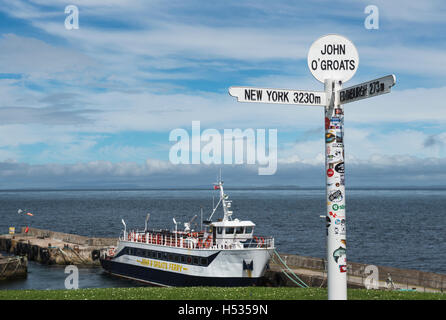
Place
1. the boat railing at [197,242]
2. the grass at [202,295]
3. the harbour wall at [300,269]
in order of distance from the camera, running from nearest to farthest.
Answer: the grass at [202,295] → the harbour wall at [300,269] → the boat railing at [197,242]

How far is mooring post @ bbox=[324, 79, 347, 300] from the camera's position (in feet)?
37.0

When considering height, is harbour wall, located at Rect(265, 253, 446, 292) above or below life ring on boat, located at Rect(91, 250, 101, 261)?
above

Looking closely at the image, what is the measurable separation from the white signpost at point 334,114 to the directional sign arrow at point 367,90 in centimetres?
3

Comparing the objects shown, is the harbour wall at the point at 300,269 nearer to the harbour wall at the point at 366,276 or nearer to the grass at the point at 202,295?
the harbour wall at the point at 366,276

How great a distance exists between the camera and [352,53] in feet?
37.4

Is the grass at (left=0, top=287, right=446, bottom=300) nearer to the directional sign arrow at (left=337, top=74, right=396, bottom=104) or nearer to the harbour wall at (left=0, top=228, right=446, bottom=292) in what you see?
the directional sign arrow at (left=337, top=74, right=396, bottom=104)

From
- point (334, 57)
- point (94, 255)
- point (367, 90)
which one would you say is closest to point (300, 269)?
point (94, 255)

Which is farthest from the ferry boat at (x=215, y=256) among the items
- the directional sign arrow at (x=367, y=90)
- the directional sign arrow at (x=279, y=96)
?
the directional sign arrow at (x=367, y=90)

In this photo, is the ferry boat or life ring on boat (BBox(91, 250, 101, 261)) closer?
the ferry boat

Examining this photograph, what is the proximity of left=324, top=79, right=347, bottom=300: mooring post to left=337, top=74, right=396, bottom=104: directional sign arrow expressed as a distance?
22cm

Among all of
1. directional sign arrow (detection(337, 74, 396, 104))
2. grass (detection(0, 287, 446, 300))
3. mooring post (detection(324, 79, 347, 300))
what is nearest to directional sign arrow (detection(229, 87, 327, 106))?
mooring post (detection(324, 79, 347, 300))

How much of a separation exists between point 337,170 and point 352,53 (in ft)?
9.16

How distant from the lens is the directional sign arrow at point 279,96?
35.6 ft

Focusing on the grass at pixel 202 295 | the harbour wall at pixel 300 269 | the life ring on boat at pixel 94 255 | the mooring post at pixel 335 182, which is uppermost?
the mooring post at pixel 335 182
